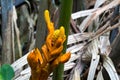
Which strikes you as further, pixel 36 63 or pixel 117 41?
pixel 117 41

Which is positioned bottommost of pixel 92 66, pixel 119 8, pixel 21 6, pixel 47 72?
pixel 47 72

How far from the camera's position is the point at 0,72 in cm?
56

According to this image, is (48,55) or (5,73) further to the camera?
(5,73)

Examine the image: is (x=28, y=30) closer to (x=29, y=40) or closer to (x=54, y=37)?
(x=29, y=40)

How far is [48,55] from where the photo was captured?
43cm

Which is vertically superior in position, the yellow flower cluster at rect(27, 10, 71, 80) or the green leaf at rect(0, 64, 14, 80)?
the green leaf at rect(0, 64, 14, 80)

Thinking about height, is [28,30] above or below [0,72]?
above

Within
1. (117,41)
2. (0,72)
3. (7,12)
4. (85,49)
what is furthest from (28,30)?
(0,72)

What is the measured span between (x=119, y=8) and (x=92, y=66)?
26cm

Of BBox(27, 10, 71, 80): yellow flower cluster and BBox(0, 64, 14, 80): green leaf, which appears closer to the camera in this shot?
BBox(27, 10, 71, 80): yellow flower cluster

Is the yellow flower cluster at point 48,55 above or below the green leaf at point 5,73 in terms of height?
below

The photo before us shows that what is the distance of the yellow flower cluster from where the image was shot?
0.42 metres

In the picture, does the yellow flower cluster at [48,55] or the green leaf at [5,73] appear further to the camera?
the green leaf at [5,73]

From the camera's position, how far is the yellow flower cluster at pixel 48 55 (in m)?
0.42
